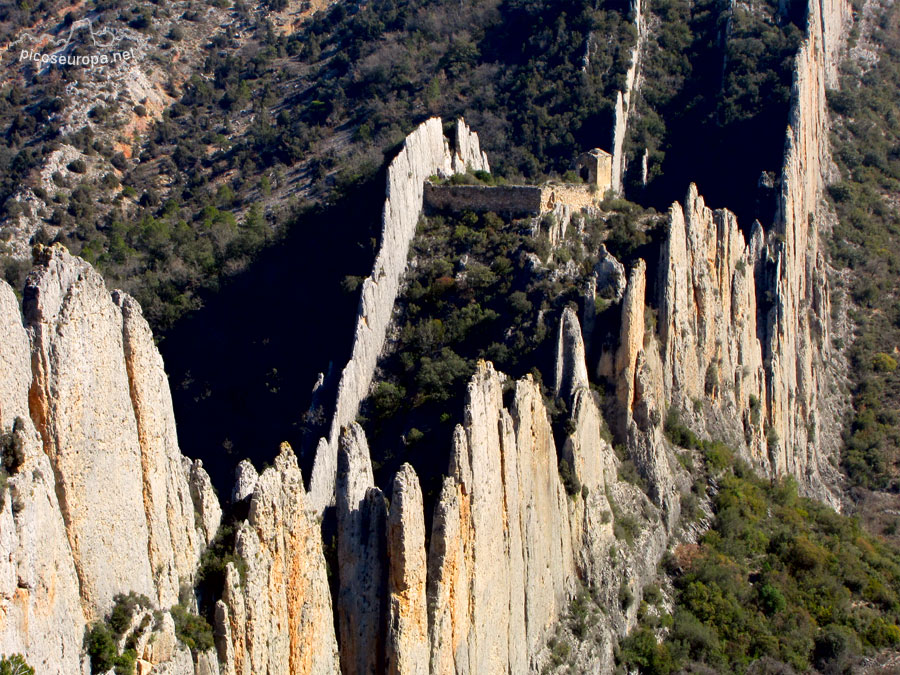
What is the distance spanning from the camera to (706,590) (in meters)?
40.7

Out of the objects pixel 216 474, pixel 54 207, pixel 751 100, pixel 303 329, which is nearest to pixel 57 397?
pixel 216 474

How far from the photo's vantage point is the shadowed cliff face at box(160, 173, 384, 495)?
4291 cm

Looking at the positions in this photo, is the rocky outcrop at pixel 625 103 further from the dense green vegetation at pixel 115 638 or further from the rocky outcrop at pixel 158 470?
the dense green vegetation at pixel 115 638

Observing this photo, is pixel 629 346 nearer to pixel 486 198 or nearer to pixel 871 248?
pixel 486 198

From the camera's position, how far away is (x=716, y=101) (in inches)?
2808

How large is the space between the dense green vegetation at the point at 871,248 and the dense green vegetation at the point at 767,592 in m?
13.2

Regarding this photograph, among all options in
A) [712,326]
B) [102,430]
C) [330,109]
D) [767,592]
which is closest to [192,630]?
[102,430]

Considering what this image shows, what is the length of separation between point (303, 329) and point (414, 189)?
6687mm

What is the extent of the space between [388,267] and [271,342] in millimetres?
5485

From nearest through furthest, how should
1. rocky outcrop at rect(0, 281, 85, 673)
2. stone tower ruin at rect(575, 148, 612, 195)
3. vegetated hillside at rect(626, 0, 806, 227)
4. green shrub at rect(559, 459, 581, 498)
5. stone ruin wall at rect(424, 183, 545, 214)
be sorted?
1. rocky outcrop at rect(0, 281, 85, 673)
2. green shrub at rect(559, 459, 581, 498)
3. stone ruin wall at rect(424, 183, 545, 214)
4. stone tower ruin at rect(575, 148, 612, 195)
5. vegetated hillside at rect(626, 0, 806, 227)

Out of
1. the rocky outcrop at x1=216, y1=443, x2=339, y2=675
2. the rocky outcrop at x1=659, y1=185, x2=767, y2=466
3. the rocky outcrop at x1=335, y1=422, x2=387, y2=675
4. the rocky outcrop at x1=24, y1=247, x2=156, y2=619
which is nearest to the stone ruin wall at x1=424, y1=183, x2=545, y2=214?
the rocky outcrop at x1=659, y1=185, x2=767, y2=466

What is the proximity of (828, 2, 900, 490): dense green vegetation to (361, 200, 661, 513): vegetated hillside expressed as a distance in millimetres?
18062

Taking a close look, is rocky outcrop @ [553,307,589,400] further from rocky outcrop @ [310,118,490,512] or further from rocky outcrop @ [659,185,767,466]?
rocky outcrop @ [310,118,490,512]

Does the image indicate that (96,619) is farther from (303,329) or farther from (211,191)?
(211,191)
